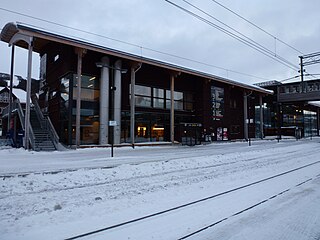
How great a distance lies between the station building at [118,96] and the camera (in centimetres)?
2426

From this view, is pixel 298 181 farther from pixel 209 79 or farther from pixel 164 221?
pixel 209 79

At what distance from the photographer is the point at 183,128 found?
32406 millimetres

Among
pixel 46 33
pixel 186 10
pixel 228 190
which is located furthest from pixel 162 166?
pixel 46 33

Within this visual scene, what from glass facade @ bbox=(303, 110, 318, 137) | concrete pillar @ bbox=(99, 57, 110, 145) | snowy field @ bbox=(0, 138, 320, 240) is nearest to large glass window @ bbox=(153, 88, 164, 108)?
concrete pillar @ bbox=(99, 57, 110, 145)

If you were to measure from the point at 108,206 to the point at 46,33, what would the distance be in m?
18.3

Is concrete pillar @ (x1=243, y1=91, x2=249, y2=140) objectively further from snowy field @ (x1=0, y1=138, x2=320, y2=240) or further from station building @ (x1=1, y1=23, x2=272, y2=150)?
snowy field @ (x1=0, y1=138, x2=320, y2=240)

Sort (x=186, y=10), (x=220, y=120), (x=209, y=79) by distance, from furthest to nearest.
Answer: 1. (x=220, y=120)
2. (x=209, y=79)
3. (x=186, y=10)

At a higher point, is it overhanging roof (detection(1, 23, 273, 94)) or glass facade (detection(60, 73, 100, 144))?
overhanging roof (detection(1, 23, 273, 94))

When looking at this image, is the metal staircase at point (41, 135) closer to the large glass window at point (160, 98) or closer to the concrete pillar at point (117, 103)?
the concrete pillar at point (117, 103)

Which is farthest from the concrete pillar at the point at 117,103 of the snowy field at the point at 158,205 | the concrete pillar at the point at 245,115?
the concrete pillar at the point at 245,115

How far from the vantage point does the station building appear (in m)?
24.3

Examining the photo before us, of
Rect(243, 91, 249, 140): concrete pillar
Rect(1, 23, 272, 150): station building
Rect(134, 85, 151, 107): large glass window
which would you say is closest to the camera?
Rect(1, 23, 272, 150): station building

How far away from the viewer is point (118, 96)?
2748 cm

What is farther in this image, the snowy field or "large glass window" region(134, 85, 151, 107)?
"large glass window" region(134, 85, 151, 107)
